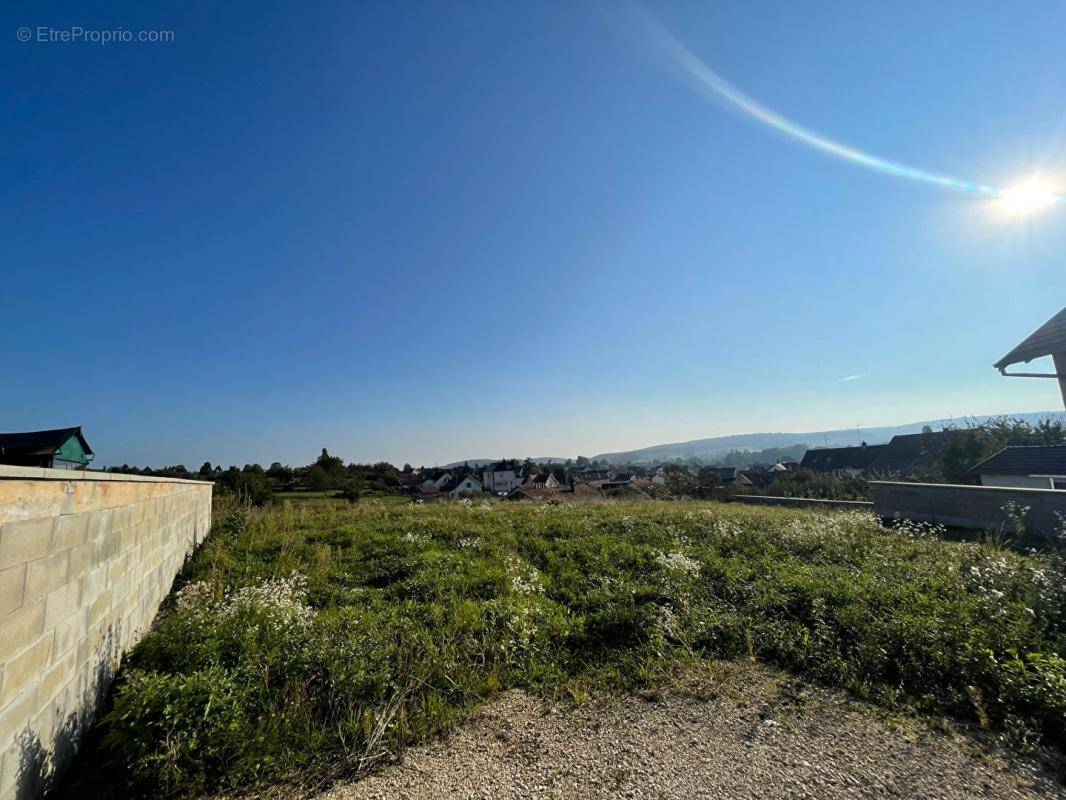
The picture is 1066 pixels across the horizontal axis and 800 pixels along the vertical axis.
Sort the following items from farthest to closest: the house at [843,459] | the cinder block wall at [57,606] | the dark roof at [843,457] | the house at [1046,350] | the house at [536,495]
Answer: the dark roof at [843,457]
the house at [843,459]
the house at [536,495]
the house at [1046,350]
the cinder block wall at [57,606]

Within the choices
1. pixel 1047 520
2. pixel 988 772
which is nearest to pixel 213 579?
pixel 988 772

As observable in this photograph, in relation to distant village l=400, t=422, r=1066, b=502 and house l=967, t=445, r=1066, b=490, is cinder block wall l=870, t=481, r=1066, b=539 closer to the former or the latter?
house l=967, t=445, r=1066, b=490

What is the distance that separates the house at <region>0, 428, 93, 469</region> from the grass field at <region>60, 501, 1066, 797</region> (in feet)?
12.0

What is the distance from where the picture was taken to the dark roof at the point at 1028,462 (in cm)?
1027

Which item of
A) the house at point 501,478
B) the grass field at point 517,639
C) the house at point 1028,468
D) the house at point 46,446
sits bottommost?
the house at point 501,478

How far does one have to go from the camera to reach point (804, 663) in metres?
3.75

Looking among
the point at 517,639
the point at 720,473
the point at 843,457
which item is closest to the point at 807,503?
the point at 517,639

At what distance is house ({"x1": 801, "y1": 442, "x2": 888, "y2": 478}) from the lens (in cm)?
3428

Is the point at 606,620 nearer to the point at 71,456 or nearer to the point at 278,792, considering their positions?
the point at 278,792

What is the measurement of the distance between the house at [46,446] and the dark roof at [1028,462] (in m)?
21.6

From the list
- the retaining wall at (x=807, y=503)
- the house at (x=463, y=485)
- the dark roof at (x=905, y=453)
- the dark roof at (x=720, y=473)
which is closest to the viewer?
the retaining wall at (x=807, y=503)

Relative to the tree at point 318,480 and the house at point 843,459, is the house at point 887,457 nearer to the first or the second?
the house at point 843,459

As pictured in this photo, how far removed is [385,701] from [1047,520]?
11.5 metres

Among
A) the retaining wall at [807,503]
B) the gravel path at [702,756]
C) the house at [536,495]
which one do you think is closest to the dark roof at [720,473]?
the retaining wall at [807,503]
